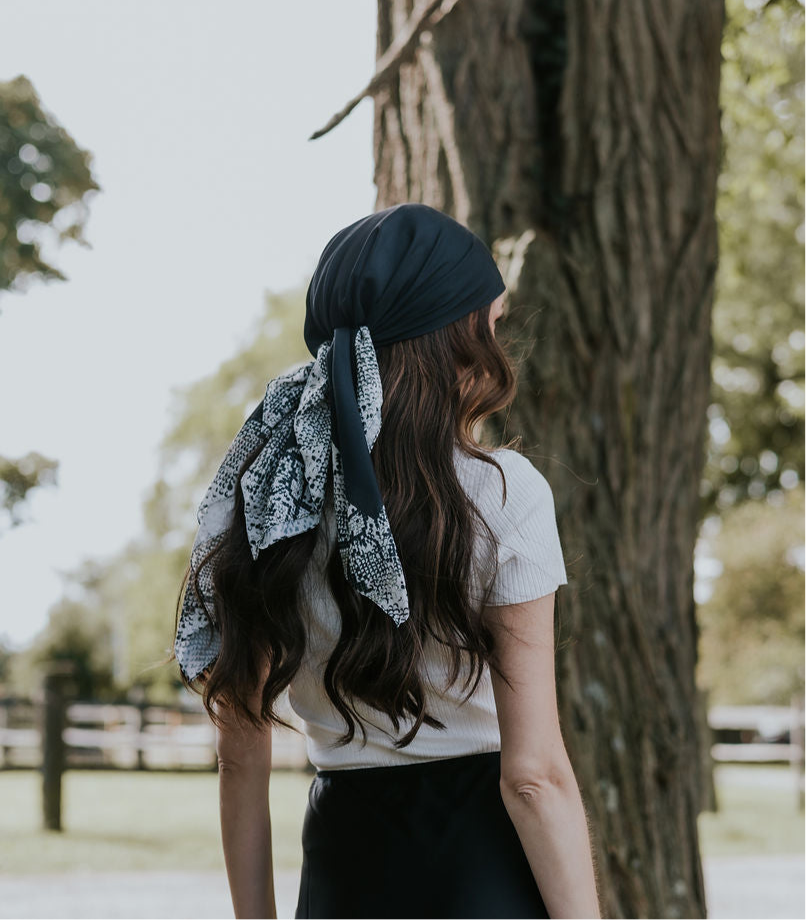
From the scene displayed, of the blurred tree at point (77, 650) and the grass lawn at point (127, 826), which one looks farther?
the blurred tree at point (77, 650)

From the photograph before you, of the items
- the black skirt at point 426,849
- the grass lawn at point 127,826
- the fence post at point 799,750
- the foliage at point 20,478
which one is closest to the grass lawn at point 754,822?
the fence post at point 799,750

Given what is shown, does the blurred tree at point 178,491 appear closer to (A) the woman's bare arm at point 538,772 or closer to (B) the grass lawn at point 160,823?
(B) the grass lawn at point 160,823

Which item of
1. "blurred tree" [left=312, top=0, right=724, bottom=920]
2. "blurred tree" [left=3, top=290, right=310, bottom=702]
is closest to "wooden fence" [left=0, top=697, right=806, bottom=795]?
"blurred tree" [left=3, top=290, right=310, bottom=702]

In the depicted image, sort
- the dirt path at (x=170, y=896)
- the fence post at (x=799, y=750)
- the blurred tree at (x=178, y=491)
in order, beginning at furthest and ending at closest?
1. the blurred tree at (x=178, y=491)
2. the fence post at (x=799, y=750)
3. the dirt path at (x=170, y=896)

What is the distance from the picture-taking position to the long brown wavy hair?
1709mm

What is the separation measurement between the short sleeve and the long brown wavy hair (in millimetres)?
24

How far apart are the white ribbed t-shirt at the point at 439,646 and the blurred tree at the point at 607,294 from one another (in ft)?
3.89

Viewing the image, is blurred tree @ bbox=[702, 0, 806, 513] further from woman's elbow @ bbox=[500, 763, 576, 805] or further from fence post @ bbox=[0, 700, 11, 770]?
fence post @ bbox=[0, 700, 11, 770]

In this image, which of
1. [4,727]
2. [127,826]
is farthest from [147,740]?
[127,826]

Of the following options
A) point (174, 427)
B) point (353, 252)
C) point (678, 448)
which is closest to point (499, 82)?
point (678, 448)

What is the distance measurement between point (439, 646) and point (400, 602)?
0.42ft

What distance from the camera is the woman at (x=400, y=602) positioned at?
5.56ft

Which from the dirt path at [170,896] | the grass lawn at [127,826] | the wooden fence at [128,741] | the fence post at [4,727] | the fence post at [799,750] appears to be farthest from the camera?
the wooden fence at [128,741]

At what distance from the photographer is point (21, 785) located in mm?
13953
